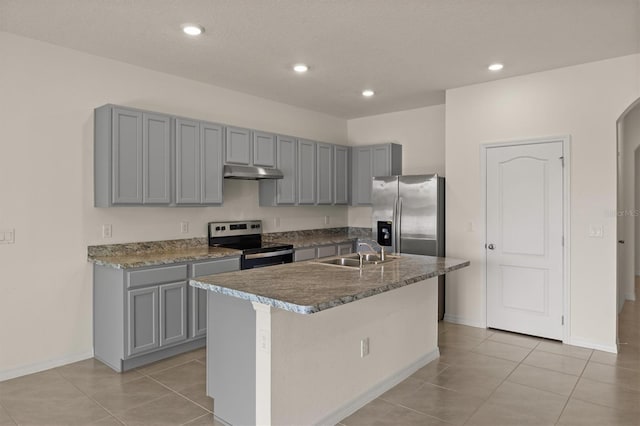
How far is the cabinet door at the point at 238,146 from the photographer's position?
15.0 feet

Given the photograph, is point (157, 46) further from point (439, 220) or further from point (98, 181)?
point (439, 220)

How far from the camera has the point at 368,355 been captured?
2.94 meters

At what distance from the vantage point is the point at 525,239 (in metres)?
4.41

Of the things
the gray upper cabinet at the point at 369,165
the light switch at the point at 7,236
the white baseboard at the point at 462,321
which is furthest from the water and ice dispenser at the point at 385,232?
the light switch at the point at 7,236

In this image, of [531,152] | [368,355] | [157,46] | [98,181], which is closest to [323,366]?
[368,355]

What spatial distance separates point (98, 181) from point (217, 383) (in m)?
2.22

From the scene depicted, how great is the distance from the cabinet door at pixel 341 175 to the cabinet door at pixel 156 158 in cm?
255

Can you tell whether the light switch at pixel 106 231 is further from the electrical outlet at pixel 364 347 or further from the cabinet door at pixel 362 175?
the cabinet door at pixel 362 175

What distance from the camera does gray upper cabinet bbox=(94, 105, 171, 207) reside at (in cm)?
363

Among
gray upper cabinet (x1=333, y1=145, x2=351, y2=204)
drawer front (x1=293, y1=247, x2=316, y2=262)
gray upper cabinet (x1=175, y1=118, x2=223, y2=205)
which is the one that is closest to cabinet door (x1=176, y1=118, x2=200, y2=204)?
gray upper cabinet (x1=175, y1=118, x2=223, y2=205)

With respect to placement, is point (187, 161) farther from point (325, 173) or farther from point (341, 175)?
point (341, 175)

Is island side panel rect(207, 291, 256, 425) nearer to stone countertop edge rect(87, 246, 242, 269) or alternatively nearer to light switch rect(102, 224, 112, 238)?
stone countertop edge rect(87, 246, 242, 269)

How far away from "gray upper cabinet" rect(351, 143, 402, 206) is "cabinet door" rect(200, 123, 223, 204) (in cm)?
231

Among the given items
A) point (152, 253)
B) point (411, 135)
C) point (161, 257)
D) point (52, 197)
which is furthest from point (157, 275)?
point (411, 135)
